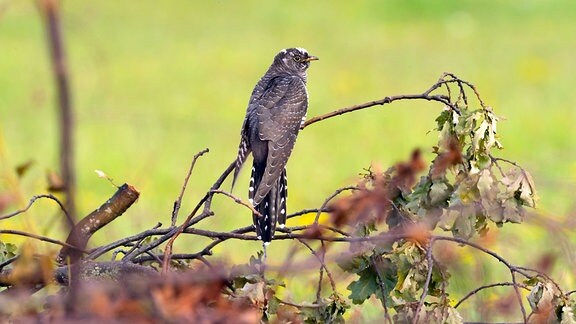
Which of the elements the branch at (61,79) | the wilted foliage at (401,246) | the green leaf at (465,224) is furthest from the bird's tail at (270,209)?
the branch at (61,79)

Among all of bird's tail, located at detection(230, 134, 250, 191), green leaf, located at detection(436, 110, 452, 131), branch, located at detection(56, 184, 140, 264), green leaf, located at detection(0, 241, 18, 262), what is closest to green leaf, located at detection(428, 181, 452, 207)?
green leaf, located at detection(436, 110, 452, 131)

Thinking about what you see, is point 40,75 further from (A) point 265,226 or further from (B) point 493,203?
(B) point 493,203

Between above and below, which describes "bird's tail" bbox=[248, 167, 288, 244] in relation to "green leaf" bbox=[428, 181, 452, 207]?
above

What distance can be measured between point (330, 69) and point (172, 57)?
259 cm

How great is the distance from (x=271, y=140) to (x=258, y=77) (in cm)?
1230

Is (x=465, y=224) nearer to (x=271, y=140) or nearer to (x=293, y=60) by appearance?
(x=271, y=140)

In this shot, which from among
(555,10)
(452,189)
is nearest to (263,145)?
(452,189)

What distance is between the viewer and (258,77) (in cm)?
1708

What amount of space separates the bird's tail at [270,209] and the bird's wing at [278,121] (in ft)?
0.09

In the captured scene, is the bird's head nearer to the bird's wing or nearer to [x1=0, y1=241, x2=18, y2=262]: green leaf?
the bird's wing

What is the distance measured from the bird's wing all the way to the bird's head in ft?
1.87

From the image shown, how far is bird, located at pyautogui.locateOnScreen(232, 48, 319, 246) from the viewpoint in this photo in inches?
168

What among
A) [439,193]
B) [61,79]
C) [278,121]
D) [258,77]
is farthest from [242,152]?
[258,77]

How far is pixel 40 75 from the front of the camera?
15508 millimetres
